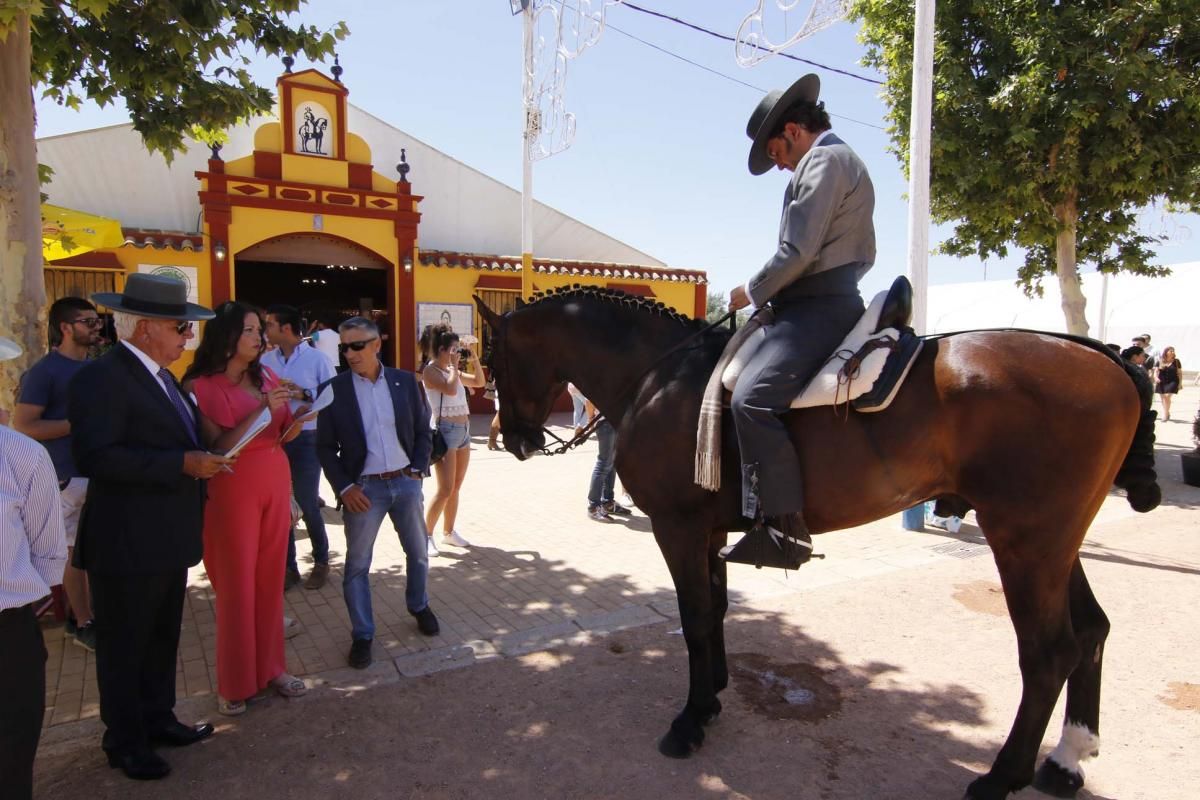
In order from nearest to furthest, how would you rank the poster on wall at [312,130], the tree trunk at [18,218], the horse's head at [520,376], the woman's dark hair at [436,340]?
the horse's head at [520,376] < the tree trunk at [18,218] < the woman's dark hair at [436,340] < the poster on wall at [312,130]

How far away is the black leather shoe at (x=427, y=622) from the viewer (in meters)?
4.32

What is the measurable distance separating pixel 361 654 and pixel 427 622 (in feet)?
1.63

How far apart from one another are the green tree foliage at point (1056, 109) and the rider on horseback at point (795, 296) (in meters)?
6.91

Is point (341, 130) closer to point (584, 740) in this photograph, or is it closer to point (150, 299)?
point (150, 299)

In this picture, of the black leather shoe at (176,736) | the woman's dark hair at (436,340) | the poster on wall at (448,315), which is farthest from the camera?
the poster on wall at (448,315)

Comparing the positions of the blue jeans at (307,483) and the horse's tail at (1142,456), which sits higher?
the horse's tail at (1142,456)

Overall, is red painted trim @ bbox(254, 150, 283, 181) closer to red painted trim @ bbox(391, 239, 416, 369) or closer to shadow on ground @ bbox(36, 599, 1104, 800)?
red painted trim @ bbox(391, 239, 416, 369)

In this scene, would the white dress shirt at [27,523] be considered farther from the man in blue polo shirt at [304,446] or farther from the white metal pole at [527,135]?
the white metal pole at [527,135]

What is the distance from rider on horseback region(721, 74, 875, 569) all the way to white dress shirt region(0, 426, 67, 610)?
242cm

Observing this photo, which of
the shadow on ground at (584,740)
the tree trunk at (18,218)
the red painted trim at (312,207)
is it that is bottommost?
the shadow on ground at (584,740)

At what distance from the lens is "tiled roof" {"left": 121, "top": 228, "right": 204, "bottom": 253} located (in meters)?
11.5

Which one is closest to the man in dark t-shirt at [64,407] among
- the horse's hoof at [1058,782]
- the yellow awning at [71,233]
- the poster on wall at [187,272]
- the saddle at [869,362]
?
the yellow awning at [71,233]

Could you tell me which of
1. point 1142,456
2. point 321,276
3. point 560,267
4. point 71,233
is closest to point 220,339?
point 1142,456

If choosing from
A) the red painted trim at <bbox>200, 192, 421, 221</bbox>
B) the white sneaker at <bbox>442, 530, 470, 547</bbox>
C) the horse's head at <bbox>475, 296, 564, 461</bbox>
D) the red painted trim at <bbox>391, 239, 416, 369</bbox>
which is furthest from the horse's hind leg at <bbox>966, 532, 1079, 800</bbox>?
the red painted trim at <bbox>200, 192, 421, 221</bbox>
